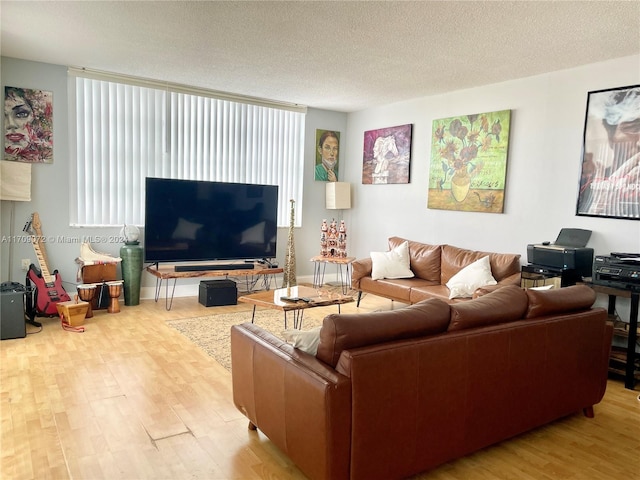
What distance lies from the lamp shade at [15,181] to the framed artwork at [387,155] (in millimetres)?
4157

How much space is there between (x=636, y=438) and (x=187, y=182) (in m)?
4.73

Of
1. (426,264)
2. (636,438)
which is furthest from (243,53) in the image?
(636,438)

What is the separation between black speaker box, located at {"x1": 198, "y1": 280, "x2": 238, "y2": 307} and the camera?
5473 mm

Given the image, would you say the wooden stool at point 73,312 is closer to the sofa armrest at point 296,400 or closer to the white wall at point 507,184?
the white wall at point 507,184

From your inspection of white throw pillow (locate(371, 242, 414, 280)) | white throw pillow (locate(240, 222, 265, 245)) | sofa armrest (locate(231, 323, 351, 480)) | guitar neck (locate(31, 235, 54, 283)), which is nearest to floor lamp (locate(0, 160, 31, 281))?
guitar neck (locate(31, 235, 54, 283))

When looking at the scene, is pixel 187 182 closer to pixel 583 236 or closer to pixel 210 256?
pixel 210 256

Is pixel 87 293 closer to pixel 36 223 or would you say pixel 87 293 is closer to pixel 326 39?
pixel 36 223

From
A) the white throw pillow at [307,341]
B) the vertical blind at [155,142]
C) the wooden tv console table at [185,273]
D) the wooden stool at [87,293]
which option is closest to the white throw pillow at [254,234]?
the wooden tv console table at [185,273]

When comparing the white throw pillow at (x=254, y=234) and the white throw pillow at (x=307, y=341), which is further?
the white throw pillow at (x=254, y=234)

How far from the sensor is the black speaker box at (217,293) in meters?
5.47

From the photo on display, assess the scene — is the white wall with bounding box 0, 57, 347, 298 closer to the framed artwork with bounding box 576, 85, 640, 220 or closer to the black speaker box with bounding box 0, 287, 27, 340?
the black speaker box with bounding box 0, 287, 27, 340

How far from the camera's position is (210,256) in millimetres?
5723

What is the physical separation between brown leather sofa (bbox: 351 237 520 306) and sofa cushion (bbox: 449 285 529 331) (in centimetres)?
175

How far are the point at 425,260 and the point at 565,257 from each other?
5.45 feet
